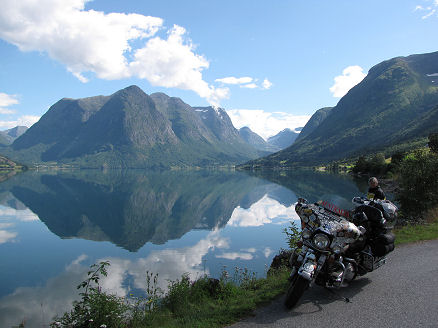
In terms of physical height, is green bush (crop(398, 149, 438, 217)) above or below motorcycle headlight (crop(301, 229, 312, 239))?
below

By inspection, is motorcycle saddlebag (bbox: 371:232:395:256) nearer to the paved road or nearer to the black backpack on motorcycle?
the black backpack on motorcycle

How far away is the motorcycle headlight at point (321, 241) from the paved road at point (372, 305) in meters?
1.59

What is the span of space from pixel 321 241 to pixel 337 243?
623 millimetres

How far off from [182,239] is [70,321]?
2178 centimetres

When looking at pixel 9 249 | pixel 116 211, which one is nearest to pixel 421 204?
pixel 9 249

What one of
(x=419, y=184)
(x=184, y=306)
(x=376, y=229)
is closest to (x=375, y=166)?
(x=419, y=184)

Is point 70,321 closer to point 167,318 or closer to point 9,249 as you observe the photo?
point 167,318

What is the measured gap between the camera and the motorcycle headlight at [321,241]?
7.38 m

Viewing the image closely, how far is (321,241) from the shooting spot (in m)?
7.42

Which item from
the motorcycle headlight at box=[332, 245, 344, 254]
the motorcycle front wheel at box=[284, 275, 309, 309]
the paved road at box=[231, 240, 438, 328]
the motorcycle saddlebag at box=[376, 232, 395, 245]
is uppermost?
the motorcycle headlight at box=[332, 245, 344, 254]

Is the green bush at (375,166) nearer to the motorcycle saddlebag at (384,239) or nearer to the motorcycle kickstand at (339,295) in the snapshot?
the motorcycle saddlebag at (384,239)

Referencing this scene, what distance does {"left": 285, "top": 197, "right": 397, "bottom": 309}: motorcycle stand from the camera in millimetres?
7434


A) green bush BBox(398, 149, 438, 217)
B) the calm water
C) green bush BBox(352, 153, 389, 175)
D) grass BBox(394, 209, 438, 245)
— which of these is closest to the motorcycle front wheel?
grass BBox(394, 209, 438, 245)

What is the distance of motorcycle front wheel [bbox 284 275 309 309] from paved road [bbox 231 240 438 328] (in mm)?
199
